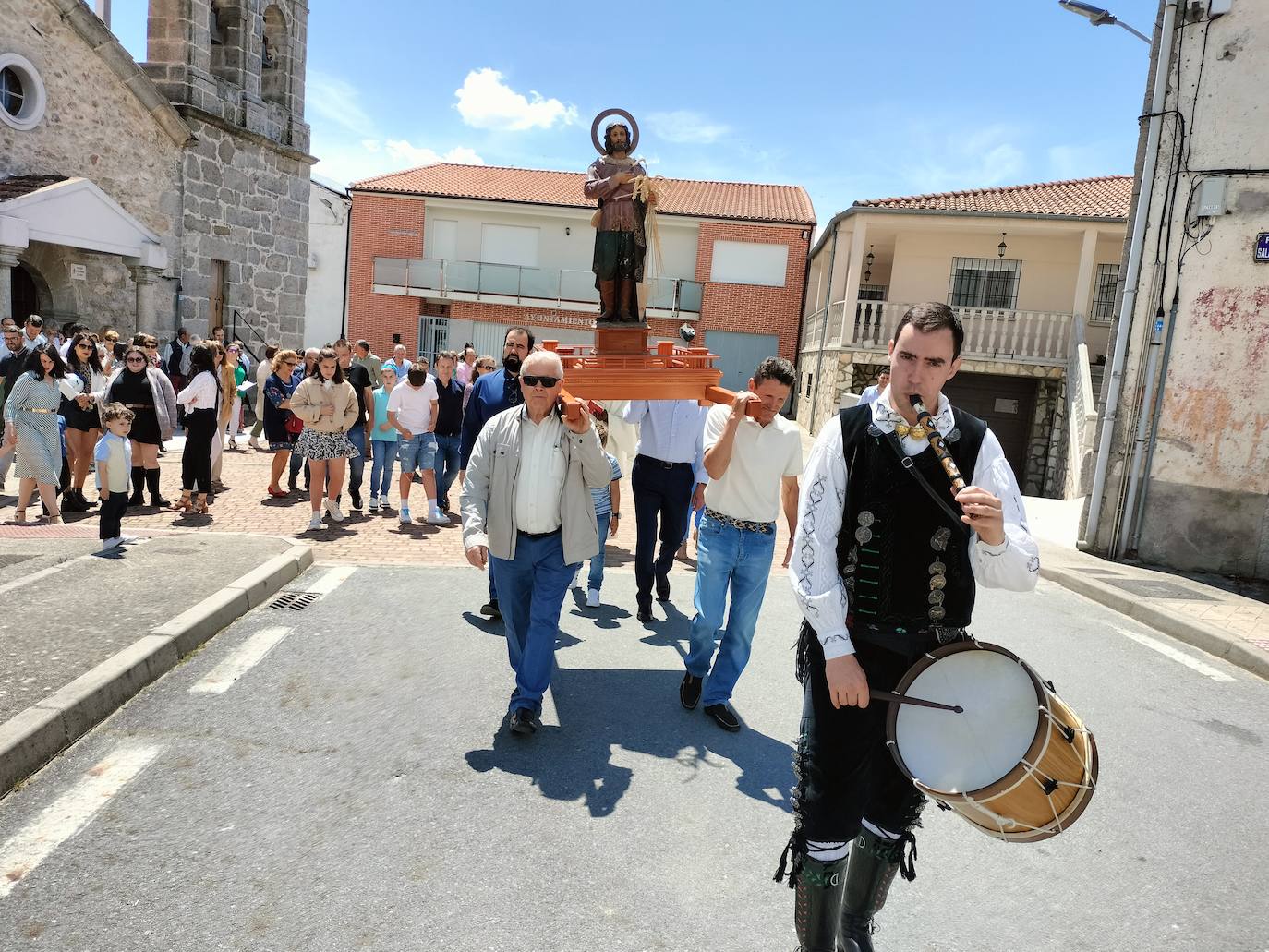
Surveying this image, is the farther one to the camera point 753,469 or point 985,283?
point 985,283

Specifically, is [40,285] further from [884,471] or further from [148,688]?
[884,471]

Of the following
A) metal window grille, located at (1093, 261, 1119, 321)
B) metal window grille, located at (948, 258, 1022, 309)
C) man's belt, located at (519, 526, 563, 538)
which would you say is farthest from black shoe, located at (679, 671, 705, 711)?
metal window grille, located at (1093, 261, 1119, 321)

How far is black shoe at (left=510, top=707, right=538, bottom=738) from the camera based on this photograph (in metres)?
4.06

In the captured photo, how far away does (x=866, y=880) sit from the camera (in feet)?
8.48

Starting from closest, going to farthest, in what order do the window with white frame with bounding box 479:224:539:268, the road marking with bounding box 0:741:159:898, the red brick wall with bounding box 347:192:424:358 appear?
the road marking with bounding box 0:741:159:898
the red brick wall with bounding box 347:192:424:358
the window with white frame with bounding box 479:224:539:268

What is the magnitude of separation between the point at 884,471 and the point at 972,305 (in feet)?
68.4

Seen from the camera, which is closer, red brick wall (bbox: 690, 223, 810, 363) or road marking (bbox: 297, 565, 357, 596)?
road marking (bbox: 297, 565, 357, 596)

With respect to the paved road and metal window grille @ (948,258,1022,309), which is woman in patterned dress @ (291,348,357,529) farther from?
metal window grille @ (948,258,1022,309)

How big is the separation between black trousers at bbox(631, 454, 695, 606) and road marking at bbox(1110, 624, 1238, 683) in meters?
3.71

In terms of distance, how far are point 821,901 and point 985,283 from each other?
20.9 m

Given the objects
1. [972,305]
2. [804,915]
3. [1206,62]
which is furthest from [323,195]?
[804,915]

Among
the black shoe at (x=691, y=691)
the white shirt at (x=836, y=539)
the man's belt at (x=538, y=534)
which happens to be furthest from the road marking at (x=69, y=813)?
the white shirt at (x=836, y=539)

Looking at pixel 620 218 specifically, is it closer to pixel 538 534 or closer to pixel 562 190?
pixel 538 534

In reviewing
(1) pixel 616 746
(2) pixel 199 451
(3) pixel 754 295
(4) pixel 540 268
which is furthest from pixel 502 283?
(1) pixel 616 746
